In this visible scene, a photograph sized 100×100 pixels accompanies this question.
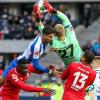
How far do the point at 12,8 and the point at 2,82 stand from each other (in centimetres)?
1629

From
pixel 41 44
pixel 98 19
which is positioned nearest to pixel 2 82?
pixel 41 44

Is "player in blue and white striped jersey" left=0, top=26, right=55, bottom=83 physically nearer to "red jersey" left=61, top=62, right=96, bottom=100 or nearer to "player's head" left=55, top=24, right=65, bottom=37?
"player's head" left=55, top=24, right=65, bottom=37

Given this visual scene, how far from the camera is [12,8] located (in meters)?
A: 29.1

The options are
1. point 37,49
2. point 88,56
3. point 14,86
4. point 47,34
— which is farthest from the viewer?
point 37,49

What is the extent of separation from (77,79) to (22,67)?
1.00m

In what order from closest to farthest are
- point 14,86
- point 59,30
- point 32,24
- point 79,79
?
point 79,79
point 14,86
point 59,30
point 32,24

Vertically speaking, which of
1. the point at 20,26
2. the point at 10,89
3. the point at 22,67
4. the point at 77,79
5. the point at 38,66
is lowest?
the point at 20,26

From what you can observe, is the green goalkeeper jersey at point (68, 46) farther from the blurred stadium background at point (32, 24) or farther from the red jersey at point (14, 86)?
the blurred stadium background at point (32, 24)

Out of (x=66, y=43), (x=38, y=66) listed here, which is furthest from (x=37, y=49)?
(x=66, y=43)

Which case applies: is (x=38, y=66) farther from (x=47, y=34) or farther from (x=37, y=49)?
(x=47, y=34)

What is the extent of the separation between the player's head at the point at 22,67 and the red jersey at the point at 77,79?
2.38ft

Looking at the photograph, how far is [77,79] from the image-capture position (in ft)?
41.4

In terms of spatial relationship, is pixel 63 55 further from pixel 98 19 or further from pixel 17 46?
pixel 98 19

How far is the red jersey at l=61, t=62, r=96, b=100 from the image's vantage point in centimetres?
1252
